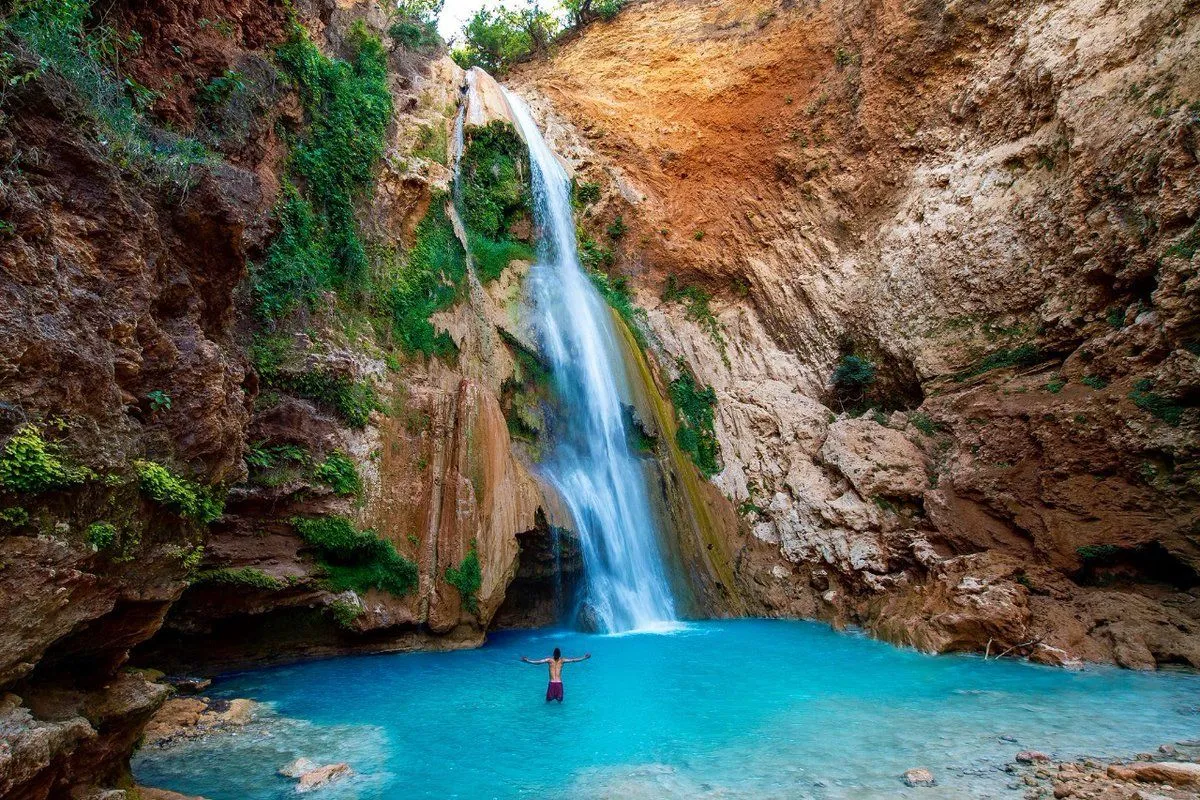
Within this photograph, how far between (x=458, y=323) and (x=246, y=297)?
15.1 feet

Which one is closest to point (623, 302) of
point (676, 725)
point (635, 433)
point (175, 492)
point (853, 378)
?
point (635, 433)

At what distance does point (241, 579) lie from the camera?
364 inches

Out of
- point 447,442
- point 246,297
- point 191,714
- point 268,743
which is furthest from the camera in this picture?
point 447,442

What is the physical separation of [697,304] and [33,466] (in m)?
18.0

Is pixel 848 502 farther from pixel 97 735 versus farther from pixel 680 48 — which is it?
pixel 680 48

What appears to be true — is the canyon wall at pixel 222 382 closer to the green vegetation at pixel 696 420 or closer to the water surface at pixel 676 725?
the water surface at pixel 676 725

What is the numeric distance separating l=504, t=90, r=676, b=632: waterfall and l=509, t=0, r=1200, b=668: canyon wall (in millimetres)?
2067

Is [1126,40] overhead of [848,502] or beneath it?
overhead

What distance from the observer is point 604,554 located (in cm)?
1366

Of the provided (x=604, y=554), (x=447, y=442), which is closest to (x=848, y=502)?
(x=604, y=554)

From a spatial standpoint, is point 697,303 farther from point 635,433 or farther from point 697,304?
point 635,433

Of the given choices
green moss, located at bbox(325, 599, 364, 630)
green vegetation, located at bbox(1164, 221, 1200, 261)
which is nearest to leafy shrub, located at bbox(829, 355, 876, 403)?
green vegetation, located at bbox(1164, 221, 1200, 261)

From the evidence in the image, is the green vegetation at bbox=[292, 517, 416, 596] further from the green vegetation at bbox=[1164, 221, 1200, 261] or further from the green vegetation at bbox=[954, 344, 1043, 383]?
the green vegetation at bbox=[1164, 221, 1200, 261]

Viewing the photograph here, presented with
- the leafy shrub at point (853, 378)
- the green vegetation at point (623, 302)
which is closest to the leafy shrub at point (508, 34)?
the green vegetation at point (623, 302)
